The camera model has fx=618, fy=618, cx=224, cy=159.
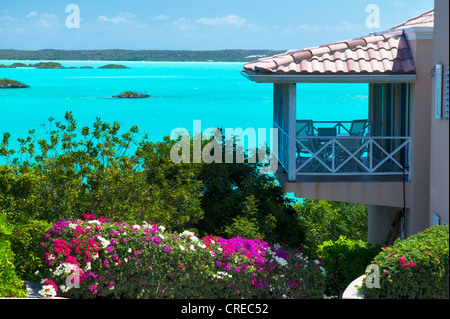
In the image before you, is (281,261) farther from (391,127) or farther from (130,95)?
(130,95)

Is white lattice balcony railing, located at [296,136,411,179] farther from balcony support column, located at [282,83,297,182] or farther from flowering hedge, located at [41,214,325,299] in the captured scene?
flowering hedge, located at [41,214,325,299]

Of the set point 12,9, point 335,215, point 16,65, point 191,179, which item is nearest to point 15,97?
point 12,9

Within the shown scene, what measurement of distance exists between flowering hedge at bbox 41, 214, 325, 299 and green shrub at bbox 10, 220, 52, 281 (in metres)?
1.23

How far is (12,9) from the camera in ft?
324

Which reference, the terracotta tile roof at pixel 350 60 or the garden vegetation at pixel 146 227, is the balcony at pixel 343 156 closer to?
the garden vegetation at pixel 146 227

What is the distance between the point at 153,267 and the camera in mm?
9266

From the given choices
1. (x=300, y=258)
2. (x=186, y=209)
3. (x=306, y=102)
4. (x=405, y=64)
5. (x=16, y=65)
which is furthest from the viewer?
(x=16, y=65)

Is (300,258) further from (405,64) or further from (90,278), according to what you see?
(405,64)

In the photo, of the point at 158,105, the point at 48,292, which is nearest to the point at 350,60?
the point at 48,292

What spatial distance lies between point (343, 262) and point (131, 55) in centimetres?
6622

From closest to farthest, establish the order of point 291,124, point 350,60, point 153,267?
point 153,267
point 350,60
point 291,124

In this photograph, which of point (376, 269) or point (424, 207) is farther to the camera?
point (424, 207)

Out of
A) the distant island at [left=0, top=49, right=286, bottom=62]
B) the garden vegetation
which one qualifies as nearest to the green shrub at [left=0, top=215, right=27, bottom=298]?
the garden vegetation

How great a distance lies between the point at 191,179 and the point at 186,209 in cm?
85
